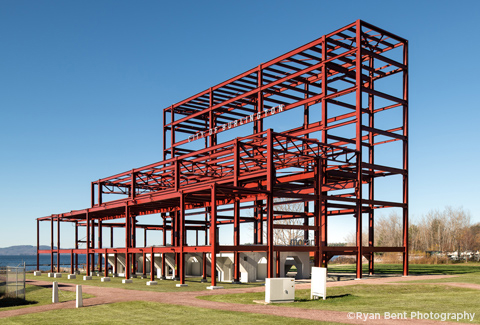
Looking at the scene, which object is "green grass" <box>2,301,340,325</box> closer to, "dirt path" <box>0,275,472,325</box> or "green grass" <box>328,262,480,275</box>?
"dirt path" <box>0,275,472,325</box>

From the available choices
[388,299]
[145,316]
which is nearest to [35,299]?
[145,316]

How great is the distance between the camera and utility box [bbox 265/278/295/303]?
78.3 ft

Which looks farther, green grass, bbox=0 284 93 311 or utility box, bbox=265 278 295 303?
green grass, bbox=0 284 93 311

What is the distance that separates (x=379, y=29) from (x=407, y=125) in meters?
9.27

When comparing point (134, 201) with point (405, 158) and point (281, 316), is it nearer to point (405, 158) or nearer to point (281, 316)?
point (405, 158)

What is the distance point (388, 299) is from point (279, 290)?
5.26 m

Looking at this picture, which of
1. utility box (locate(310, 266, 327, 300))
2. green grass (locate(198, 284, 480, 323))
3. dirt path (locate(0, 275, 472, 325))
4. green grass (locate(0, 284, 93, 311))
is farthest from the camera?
green grass (locate(0, 284, 93, 311))

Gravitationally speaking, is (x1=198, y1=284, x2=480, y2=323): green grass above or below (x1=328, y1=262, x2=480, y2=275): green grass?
above

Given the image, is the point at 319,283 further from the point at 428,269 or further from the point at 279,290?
the point at 428,269

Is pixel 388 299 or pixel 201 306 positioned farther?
pixel 388 299

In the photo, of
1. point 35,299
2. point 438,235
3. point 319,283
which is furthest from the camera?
point 438,235

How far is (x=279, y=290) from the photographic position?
24.2 metres

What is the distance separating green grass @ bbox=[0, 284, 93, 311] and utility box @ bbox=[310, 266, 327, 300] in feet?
42.0

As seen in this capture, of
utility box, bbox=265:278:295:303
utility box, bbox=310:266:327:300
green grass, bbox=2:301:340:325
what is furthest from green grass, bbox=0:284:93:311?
utility box, bbox=310:266:327:300
